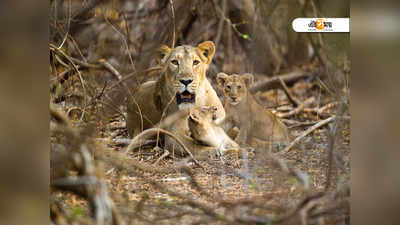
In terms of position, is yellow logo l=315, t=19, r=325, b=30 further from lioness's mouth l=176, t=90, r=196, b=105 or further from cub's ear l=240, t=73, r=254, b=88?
lioness's mouth l=176, t=90, r=196, b=105

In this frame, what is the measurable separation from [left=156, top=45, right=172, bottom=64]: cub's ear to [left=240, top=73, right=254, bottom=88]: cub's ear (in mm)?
500

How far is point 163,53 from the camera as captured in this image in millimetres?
2826

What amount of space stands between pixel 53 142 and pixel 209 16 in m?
1.26

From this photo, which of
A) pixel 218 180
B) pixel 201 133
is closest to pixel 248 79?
pixel 201 133

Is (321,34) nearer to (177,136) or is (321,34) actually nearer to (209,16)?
(209,16)

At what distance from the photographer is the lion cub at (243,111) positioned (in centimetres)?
284

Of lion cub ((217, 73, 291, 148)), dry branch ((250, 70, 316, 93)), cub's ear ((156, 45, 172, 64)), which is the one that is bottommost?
lion cub ((217, 73, 291, 148))

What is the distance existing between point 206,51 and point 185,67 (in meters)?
0.17

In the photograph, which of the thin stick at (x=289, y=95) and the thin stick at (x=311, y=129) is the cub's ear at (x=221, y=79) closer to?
the thin stick at (x=289, y=95)

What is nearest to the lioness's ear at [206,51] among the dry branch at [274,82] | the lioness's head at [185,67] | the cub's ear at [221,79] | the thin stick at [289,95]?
the lioness's head at [185,67]

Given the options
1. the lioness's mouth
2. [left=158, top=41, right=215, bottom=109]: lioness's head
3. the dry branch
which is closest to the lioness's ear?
[left=158, top=41, right=215, bottom=109]: lioness's head

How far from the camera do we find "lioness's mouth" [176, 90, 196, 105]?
112 inches
